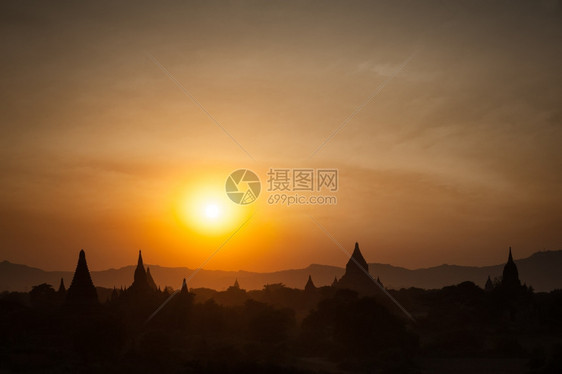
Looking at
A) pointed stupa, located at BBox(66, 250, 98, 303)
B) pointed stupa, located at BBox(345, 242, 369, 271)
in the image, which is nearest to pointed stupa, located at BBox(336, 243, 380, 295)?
pointed stupa, located at BBox(345, 242, 369, 271)

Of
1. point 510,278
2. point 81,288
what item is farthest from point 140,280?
point 510,278

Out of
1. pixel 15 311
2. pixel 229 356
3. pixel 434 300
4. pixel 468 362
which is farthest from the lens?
pixel 434 300

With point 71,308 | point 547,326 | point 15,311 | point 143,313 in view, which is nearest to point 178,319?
point 143,313

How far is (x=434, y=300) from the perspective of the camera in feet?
282

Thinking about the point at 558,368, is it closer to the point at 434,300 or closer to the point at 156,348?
the point at 156,348

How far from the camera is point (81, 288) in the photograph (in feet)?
214

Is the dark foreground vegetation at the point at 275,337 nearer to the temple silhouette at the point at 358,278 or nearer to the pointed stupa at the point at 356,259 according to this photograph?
the temple silhouette at the point at 358,278

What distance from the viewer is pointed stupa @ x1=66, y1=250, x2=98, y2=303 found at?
6444 centimetres

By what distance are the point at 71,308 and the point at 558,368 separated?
42.3m

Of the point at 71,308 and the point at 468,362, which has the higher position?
the point at 71,308

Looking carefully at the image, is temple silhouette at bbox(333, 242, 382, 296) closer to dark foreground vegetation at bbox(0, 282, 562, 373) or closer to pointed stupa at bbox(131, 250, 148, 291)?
dark foreground vegetation at bbox(0, 282, 562, 373)

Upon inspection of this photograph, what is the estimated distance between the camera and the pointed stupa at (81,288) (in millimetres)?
64438

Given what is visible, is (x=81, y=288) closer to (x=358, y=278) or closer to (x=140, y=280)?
(x=140, y=280)

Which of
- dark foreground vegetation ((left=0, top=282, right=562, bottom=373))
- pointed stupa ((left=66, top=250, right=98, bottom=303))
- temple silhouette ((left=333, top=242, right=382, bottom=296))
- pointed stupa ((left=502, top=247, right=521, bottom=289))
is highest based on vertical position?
temple silhouette ((left=333, top=242, right=382, bottom=296))
